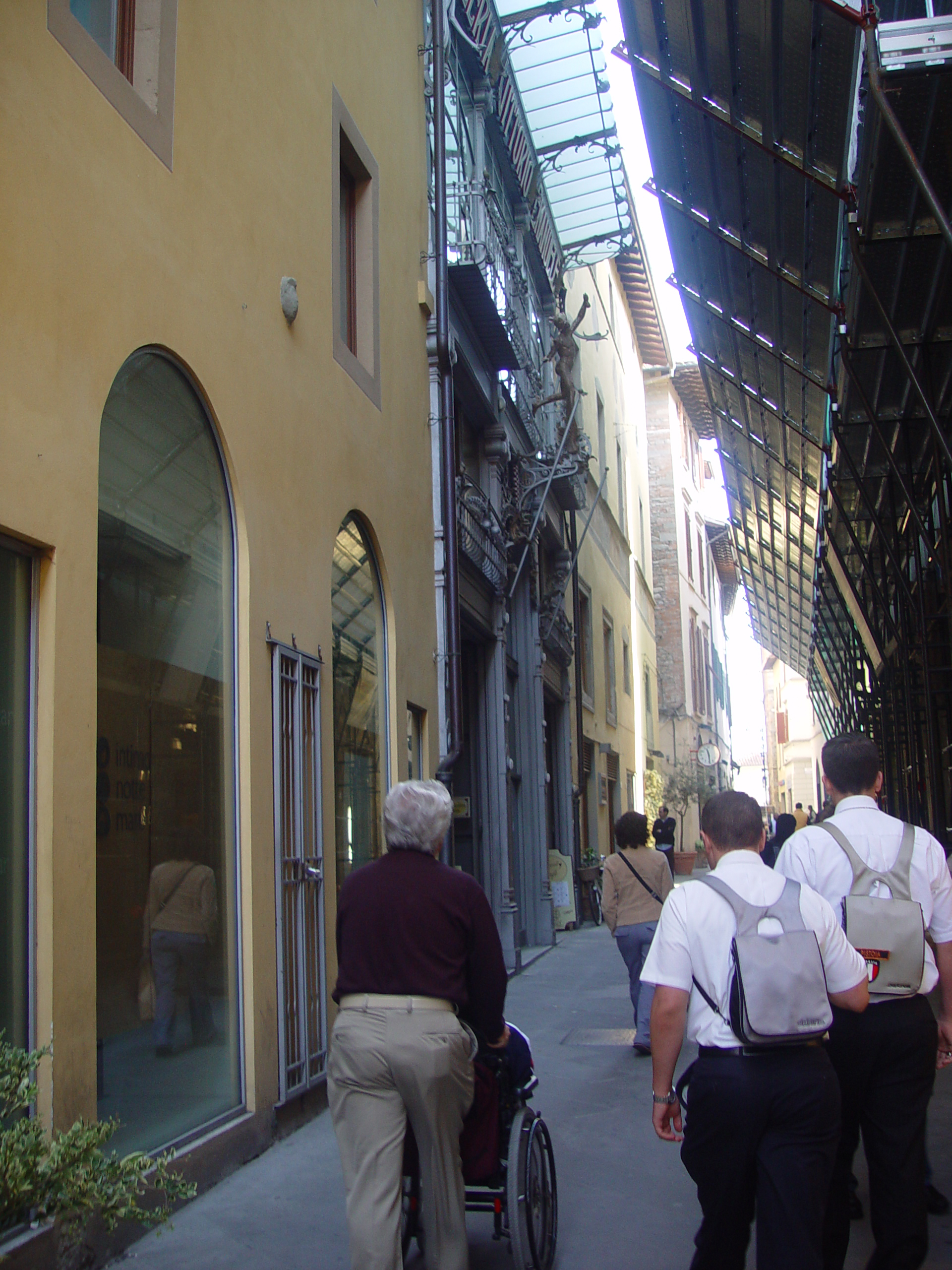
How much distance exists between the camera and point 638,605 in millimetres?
33156

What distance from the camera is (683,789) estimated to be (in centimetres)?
3478

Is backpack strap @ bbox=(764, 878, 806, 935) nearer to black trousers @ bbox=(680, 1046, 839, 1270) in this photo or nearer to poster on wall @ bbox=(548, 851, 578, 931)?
black trousers @ bbox=(680, 1046, 839, 1270)

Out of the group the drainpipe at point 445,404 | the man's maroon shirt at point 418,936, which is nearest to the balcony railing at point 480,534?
the drainpipe at point 445,404

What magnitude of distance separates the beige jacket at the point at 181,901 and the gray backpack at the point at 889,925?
286 centimetres

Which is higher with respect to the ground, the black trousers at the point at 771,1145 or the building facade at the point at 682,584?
the building facade at the point at 682,584

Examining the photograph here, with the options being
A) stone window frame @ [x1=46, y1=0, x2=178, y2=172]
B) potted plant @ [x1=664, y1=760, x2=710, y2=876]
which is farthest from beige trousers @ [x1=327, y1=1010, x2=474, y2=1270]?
potted plant @ [x1=664, y1=760, x2=710, y2=876]

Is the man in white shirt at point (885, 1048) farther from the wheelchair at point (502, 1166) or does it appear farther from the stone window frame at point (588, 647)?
the stone window frame at point (588, 647)

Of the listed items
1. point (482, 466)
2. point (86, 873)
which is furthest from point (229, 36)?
point (482, 466)

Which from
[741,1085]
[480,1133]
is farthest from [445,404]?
[741,1085]

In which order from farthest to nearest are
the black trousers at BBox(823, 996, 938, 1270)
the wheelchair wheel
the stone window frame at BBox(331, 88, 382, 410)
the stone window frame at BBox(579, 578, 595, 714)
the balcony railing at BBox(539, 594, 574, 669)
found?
the stone window frame at BBox(579, 578, 595, 714) → the balcony railing at BBox(539, 594, 574, 669) → the stone window frame at BBox(331, 88, 382, 410) → the wheelchair wheel → the black trousers at BBox(823, 996, 938, 1270)

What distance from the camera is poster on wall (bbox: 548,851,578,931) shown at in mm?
17141

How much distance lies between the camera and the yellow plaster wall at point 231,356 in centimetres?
433

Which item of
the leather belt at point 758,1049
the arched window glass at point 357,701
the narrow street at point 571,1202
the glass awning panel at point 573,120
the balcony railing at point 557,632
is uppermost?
the glass awning panel at point 573,120

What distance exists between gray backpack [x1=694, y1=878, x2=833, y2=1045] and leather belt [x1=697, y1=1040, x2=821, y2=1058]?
20 mm
